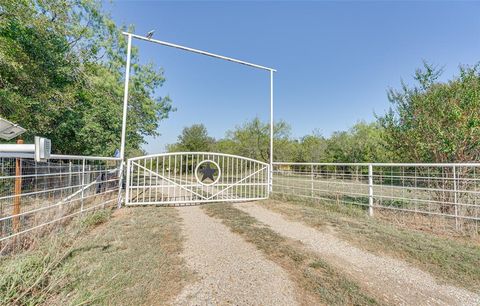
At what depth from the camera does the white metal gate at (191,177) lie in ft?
22.4

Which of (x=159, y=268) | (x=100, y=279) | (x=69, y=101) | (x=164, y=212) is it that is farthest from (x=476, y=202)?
(x=69, y=101)

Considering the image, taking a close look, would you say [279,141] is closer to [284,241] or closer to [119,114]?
[119,114]

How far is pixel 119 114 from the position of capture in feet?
41.0

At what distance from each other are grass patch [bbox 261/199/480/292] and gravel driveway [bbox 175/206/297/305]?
1.86 metres

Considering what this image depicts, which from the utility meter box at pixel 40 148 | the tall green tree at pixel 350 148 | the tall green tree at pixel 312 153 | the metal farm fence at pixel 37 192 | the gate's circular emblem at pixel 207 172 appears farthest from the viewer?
the tall green tree at pixel 312 153

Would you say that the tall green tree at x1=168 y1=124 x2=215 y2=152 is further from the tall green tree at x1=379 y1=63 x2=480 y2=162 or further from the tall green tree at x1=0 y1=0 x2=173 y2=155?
the tall green tree at x1=379 y1=63 x2=480 y2=162

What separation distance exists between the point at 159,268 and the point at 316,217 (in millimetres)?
3985

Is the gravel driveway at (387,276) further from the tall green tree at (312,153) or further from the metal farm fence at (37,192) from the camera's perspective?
the tall green tree at (312,153)

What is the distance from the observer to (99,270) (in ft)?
8.66

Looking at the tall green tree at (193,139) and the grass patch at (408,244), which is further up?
the tall green tree at (193,139)

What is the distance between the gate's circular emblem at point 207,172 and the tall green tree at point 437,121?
5318 mm

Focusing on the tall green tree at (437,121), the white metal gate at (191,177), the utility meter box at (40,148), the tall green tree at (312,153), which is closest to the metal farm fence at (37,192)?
the utility meter box at (40,148)

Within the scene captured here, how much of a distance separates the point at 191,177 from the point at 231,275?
5136 millimetres

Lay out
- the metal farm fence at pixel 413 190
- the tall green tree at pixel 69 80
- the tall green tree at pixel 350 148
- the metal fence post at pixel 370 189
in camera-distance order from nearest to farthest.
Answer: the metal farm fence at pixel 413 190 < the metal fence post at pixel 370 189 < the tall green tree at pixel 69 80 < the tall green tree at pixel 350 148
